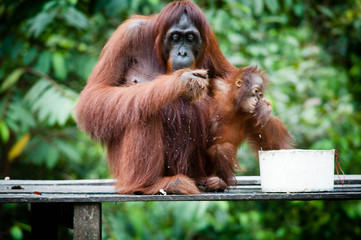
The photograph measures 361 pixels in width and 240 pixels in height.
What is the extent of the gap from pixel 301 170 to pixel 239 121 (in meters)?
0.80

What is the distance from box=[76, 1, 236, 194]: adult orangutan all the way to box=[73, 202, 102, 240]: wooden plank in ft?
1.45

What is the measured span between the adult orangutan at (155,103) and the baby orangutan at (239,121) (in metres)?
0.13

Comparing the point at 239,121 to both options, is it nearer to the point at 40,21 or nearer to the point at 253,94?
the point at 253,94

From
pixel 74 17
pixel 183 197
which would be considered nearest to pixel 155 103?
pixel 183 197

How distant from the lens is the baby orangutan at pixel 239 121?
3.03 m

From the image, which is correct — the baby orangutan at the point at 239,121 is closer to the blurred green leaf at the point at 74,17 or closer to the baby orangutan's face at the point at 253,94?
the baby orangutan's face at the point at 253,94

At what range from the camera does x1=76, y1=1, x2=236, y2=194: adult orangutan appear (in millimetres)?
2748

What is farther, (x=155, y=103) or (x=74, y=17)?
(x=74, y=17)

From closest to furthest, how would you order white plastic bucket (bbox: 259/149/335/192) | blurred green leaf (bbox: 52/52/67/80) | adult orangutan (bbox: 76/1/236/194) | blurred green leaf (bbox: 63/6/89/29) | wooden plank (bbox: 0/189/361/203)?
wooden plank (bbox: 0/189/361/203) < white plastic bucket (bbox: 259/149/335/192) < adult orangutan (bbox: 76/1/236/194) < blurred green leaf (bbox: 52/52/67/80) < blurred green leaf (bbox: 63/6/89/29)

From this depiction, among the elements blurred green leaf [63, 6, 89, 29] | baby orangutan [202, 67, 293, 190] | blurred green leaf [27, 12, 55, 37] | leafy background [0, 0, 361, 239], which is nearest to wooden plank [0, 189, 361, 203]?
baby orangutan [202, 67, 293, 190]

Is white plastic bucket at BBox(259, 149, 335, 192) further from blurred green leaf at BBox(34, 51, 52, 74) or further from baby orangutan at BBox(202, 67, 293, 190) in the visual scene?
blurred green leaf at BBox(34, 51, 52, 74)

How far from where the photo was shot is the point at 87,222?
93.7 inches

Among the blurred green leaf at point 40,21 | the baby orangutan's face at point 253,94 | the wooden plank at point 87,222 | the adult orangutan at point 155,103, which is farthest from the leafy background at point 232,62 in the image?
the wooden plank at point 87,222

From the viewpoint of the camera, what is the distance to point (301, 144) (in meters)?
5.83
